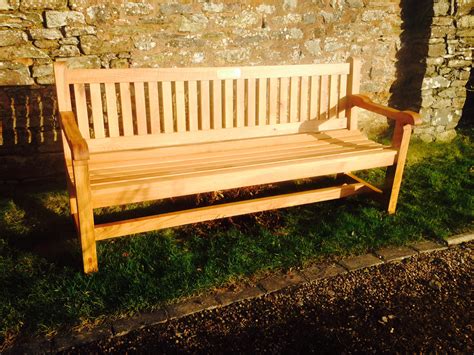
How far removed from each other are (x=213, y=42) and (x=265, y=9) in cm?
67

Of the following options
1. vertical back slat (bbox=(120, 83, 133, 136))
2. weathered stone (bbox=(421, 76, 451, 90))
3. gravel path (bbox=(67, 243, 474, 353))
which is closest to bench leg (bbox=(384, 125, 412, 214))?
gravel path (bbox=(67, 243, 474, 353))

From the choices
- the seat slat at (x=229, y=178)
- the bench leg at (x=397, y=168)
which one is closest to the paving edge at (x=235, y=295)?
the bench leg at (x=397, y=168)

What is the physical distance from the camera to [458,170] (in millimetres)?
4586

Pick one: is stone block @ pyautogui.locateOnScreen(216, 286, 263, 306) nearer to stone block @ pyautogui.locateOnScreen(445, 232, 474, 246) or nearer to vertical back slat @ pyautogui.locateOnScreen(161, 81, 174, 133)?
vertical back slat @ pyautogui.locateOnScreen(161, 81, 174, 133)

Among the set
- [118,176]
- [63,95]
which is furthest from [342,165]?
[63,95]

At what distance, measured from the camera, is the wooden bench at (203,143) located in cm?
272

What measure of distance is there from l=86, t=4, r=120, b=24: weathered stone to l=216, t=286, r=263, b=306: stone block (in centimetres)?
271

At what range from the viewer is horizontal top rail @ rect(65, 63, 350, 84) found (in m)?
3.01

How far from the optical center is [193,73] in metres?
3.33

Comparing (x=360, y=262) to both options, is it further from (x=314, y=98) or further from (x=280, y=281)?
(x=314, y=98)

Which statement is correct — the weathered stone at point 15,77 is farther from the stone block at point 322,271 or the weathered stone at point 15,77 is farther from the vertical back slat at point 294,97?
the stone block at point 322,271

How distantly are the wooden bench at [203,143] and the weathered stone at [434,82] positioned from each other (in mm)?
1732

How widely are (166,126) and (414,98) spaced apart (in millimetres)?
3404

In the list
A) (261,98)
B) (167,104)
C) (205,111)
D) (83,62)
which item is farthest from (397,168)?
(83,62)
